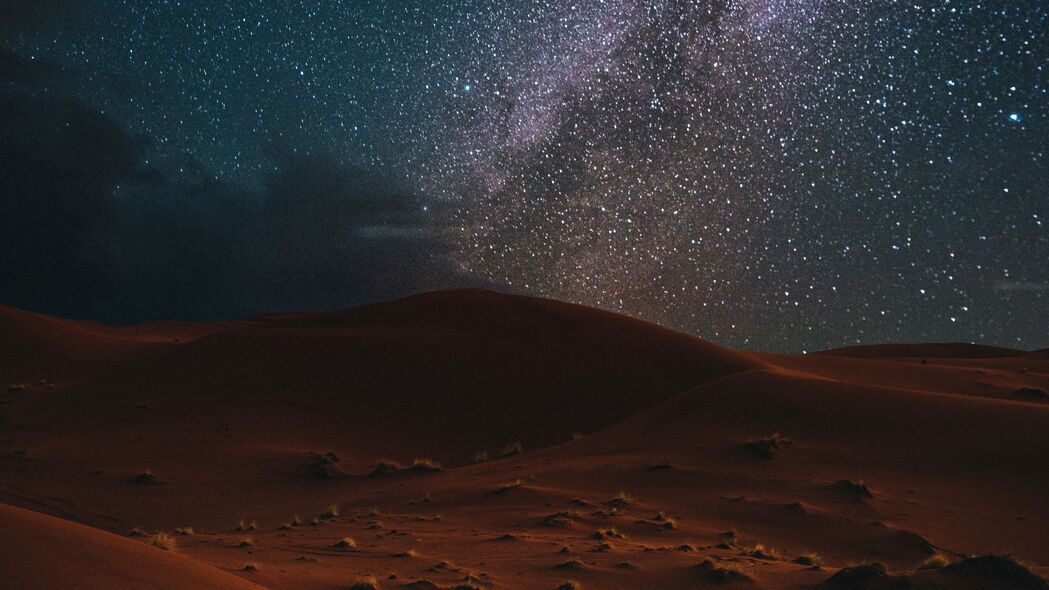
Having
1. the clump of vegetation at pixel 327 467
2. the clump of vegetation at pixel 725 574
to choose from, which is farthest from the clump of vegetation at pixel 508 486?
the clump of vegetation at pixel 725 574

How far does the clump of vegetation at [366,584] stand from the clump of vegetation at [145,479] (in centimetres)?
1156

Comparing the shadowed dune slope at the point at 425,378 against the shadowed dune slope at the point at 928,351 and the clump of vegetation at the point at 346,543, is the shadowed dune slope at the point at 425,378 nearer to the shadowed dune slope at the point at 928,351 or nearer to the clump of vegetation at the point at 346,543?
the clump of vegetation at the point at 346,543

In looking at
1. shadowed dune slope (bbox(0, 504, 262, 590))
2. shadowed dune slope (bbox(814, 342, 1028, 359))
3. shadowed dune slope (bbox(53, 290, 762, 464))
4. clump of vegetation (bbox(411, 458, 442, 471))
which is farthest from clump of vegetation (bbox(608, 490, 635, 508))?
shadowed dune slope (bbox(814, 342, 1028, 359))

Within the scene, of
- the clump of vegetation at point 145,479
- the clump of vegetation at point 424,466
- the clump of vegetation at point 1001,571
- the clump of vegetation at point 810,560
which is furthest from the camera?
the clump of vegetation at point 424,466

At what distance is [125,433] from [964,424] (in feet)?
79.2

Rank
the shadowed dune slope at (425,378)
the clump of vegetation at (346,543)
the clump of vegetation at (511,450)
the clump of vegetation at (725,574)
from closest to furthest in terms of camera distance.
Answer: the clump of vegetation at (725,574), the clump of vegetation at (346,543), the clump of vegetation at (511,450), the shadowed dune slope at (425,378)

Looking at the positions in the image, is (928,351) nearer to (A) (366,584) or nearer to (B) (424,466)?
(B) (424,466)

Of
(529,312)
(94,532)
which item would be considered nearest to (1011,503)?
(94,532)

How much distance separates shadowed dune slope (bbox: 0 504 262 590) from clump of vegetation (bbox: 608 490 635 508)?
8.00 meters

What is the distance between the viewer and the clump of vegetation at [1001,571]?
7.39m

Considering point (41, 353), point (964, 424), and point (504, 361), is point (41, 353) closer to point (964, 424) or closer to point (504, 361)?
point (504, 361)

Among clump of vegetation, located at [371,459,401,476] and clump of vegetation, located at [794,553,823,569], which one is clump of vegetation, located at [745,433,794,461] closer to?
clump of vegetation, located at [794,553,823,569]

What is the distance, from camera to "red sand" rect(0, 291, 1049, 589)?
902 cm

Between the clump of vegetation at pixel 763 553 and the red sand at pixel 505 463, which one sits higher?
the red sand at pixel 505 463
